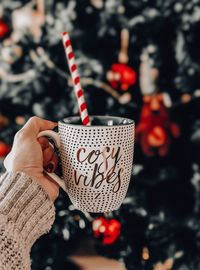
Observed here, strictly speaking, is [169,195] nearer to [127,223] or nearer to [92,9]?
[127,223]

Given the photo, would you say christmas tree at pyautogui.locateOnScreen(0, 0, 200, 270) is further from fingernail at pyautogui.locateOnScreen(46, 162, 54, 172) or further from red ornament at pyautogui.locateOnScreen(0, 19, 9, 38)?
fingernail at pyautogui.locateOnScreen(46, 162, 54, 172)

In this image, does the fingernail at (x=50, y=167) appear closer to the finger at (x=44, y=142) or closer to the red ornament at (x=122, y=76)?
the finger at (x=44, y=142)

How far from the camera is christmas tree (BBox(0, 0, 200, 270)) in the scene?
144 centimetres

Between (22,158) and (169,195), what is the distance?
0.93m

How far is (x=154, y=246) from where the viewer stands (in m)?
1.49

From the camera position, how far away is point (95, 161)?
2.15ft

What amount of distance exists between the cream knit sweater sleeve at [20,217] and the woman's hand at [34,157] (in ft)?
0.08

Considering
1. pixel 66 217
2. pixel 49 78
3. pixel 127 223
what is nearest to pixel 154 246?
pixel 127 223

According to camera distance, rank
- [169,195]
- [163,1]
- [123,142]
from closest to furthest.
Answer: [123,142], [163,1], [169,195]

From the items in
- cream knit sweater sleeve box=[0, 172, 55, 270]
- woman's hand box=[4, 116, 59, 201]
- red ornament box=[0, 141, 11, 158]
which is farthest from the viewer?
Answer: red ornament box=[0, 141, 11, 158]

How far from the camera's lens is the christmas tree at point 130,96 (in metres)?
1.44

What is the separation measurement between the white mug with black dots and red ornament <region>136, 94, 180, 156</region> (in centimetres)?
79

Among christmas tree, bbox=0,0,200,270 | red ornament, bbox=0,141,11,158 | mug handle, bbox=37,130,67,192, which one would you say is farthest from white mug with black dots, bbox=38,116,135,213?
red ornament, bbox=0,141,11,158

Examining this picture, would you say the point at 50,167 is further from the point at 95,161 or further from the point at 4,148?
the point at 4,148
